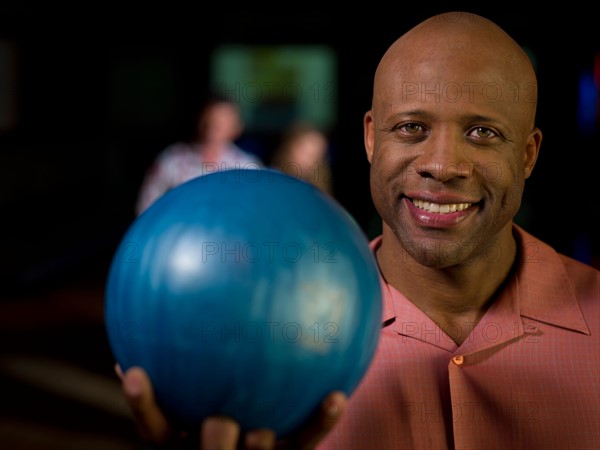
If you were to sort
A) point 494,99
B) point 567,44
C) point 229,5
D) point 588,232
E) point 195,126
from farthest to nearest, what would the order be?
point 229,5 → point 588,232 → point 567,44 → point 195,126 → point 494,99

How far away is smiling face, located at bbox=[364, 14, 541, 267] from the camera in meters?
1.19

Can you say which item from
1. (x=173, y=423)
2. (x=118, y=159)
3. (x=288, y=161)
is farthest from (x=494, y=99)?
(x=118, y=159)

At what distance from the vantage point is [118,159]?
33.0ft

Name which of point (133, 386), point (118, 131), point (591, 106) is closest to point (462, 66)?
point (133, 386)

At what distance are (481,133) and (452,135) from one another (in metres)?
0.05

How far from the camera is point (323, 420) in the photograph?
3.22 ft

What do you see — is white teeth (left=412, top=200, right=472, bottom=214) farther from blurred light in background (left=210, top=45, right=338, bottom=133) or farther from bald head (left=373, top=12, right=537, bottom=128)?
blurred light in background (left=210, top=45, right=338, bottom=133)

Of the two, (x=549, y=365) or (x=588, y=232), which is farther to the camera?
(x=588, y=232)

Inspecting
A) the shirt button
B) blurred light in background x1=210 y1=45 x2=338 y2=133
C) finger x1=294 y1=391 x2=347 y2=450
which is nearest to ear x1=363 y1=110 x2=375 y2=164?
the shirt button

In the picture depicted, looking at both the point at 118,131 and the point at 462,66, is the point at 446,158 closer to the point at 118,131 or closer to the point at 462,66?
the point at 462,66

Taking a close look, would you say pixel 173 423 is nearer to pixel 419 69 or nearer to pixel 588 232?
pixel 419 69

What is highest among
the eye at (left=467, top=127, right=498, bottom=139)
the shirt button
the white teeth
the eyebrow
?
the eyebrow

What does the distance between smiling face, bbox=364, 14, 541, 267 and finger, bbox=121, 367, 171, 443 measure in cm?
51

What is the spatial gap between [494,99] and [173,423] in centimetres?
70
